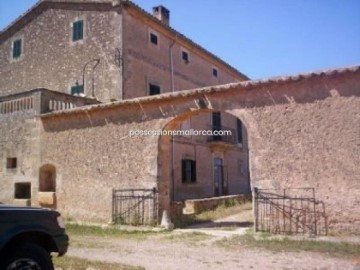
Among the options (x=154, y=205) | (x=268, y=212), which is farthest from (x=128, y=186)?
(x=268, y=212)

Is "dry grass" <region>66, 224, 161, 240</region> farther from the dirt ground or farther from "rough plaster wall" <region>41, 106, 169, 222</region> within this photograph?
"rough plaster wall" <region>41, 106, 169, 222</region>

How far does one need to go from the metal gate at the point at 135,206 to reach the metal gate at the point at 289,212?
321 cm

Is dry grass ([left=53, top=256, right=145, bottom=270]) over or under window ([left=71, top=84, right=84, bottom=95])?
under

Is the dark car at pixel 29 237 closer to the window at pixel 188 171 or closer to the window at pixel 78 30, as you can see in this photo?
the window at pixel 188 171

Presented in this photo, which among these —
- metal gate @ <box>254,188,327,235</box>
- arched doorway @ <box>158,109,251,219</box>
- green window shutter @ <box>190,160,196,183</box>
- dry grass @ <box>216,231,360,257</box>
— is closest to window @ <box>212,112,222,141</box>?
arched doorway @ <box>158,109,251,219</box>

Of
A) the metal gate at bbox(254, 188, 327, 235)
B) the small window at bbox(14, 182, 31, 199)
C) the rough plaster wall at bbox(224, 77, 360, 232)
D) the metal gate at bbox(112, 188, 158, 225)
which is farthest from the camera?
the small window at bbox(14, 182, 31, 199)

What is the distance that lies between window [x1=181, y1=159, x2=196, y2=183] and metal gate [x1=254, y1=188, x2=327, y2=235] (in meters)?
9.33

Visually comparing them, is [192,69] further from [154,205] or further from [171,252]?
[171,252]

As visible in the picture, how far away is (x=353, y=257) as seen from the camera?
6.72 m

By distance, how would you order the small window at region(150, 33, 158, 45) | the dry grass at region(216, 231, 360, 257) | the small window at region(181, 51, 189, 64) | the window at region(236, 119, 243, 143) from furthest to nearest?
the window at region(236, 119, 243, 143)
the small window at region(181, 51, 189, 64)
the small window at region(150, 33, 158, 45)
the dry grass at region(216, 231, 360, 257)

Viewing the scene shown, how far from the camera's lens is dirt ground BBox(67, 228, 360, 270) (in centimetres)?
626

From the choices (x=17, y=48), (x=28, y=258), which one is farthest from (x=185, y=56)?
(x=28, y=258)

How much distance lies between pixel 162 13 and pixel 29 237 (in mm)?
18052

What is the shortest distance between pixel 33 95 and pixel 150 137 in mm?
5700
